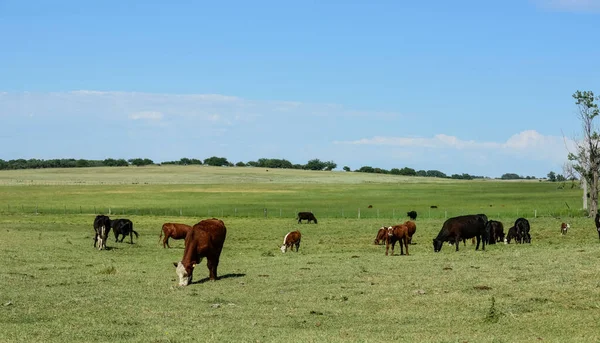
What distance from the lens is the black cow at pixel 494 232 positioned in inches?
1554

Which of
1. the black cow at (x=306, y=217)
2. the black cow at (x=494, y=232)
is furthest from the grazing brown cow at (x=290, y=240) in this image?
the black cow at (x=306, y=217)

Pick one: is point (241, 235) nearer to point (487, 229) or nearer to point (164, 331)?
point (487, 229)

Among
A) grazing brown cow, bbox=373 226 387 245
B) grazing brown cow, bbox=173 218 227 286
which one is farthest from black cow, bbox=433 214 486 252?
grazing brown cow, bbox=173 218 227 286

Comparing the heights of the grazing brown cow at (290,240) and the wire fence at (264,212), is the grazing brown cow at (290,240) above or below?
above

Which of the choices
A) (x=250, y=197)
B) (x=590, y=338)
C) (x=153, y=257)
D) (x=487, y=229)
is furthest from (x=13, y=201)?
(x=590, y=338)

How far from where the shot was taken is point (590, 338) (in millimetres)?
14594

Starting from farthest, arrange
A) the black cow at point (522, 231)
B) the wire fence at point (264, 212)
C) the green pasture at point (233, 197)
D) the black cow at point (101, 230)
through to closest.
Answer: the green pasture at point (233, 197), the wire fence at point (264, 212), the black cow at point (522, 231), the black cow at point (101, 230)

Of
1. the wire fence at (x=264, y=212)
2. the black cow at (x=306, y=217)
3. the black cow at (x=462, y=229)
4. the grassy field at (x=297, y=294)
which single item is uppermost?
the black cow at (x=462, y=229)

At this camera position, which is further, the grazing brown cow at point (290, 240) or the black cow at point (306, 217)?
the black cow at point (306, 217)

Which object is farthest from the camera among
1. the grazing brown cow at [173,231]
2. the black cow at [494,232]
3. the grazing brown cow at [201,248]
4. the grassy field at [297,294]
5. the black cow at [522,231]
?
the black cow at [522,231]

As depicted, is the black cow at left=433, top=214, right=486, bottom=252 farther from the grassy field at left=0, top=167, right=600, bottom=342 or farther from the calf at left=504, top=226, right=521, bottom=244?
the calf at left=504, top=226, right=521, bottom=244

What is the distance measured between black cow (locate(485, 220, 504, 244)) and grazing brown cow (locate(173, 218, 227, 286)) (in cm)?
1813

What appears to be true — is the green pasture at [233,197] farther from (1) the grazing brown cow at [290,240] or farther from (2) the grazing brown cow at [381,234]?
(1) the grazing brown cow at [290,240]

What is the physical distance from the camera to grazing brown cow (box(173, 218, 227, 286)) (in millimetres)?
23984
